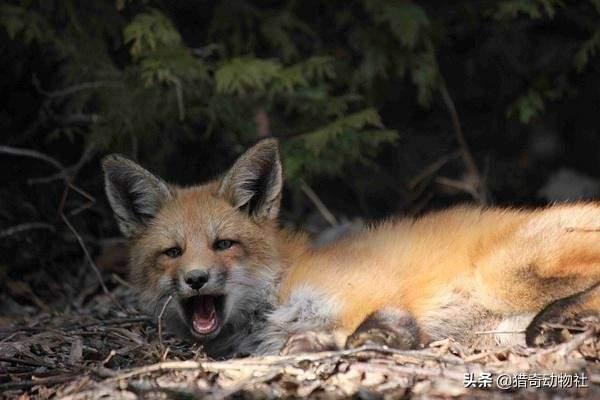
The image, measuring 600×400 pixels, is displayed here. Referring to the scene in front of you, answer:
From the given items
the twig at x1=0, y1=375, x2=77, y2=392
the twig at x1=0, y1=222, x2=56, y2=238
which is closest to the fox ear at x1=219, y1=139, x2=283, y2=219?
the twig at x1=0, y1=375, x2=77, y2=392

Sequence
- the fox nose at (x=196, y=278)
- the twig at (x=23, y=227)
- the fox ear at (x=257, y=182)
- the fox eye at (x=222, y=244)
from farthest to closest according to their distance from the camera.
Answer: the twig at (x=23, y=227) < the fox ear at (x=257, y=182) < the fox eye at (x=222, y=244) < the fox nose at (x=196, y=278)

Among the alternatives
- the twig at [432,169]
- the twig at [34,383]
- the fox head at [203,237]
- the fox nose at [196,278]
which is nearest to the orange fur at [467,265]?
the fox head at [203,237]

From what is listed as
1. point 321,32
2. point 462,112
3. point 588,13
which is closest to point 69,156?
point 321,32

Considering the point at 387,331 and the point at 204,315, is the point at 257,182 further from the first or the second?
the point at 387,331

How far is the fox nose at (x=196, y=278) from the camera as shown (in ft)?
14.6

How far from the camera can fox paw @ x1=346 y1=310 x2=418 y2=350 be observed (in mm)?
4223

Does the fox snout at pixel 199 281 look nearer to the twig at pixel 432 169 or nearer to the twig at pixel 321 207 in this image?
the twig at pixel 321 207

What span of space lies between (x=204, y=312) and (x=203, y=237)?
438mm

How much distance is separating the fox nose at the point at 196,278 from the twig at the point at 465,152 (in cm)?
382

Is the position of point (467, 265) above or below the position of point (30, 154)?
below

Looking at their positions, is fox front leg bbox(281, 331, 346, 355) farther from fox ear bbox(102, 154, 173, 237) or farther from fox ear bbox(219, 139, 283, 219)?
fox ear bbox(102, 154, 173, 237)

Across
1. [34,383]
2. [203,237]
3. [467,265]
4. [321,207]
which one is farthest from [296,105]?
[34,383]

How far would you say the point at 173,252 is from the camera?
481 centimetres

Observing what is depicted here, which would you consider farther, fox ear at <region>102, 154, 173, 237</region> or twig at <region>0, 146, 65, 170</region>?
twig at <region>0, 146, 65, 170</region>
